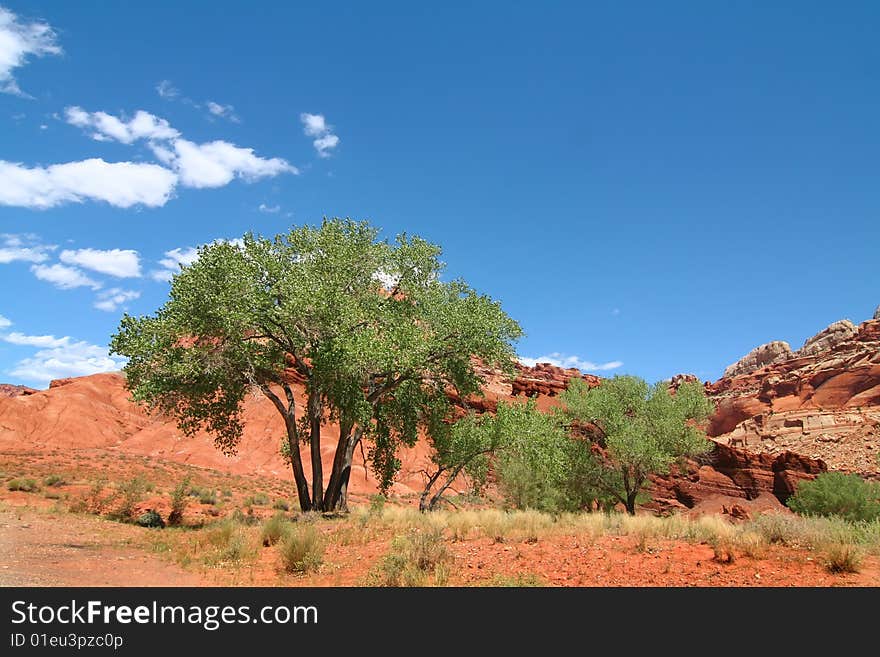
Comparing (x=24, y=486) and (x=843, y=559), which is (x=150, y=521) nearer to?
(x=24, y=486)

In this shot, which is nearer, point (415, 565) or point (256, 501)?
point (415, 565)

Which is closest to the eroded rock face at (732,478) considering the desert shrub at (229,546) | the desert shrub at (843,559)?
the desert shrub at (229,546)

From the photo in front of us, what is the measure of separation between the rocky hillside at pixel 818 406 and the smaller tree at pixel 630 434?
4387 cm

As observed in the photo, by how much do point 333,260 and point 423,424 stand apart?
27.0ft

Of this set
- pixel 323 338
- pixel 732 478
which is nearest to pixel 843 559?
pixel 323 338

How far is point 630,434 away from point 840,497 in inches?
688

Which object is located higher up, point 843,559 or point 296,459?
point 296,459

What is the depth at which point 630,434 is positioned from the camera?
31516mm

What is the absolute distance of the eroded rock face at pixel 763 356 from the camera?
152000 mm

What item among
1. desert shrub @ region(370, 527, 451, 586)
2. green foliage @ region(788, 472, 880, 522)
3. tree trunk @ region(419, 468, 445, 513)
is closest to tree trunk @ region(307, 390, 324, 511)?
tree trunk @ region(419, 468, 445, 513)

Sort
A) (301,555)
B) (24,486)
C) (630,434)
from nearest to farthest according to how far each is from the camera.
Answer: (301,555), (24,486), (630,434)

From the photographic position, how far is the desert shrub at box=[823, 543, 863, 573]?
936 centimetres
